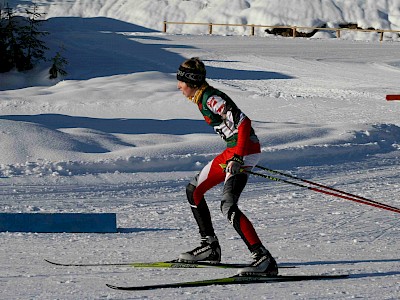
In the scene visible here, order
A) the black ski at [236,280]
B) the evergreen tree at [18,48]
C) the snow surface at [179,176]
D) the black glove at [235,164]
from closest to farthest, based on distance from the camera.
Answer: the black ski at [236,280]
the black glove at [235,164]
the snow surface at [179,176]
the evergreen tree at [18,48]

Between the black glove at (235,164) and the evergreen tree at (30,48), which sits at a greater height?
the black glove at (235,164)

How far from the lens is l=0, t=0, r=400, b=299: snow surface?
6215 millimetres

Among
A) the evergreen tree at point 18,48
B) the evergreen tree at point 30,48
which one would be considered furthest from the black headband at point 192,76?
the evergreen tree at point 30,48

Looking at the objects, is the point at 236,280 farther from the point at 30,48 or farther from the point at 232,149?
the point at 30,48

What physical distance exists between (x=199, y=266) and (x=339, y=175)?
5518mm

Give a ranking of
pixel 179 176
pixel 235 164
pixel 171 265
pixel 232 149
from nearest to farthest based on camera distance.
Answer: pixel 235 164, pixel 232 149, pixel 171 265, pixel 179 176

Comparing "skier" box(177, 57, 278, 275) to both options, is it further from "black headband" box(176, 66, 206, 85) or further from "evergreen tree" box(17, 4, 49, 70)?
"evergreen tree" box(17, 4, 49, 70)

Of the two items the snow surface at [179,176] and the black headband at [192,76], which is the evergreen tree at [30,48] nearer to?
the snow surface at [179,176]

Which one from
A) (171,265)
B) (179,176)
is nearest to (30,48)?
(179,176)

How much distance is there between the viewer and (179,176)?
11.2m

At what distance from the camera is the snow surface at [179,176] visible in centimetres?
621

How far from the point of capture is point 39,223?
26.5 ft

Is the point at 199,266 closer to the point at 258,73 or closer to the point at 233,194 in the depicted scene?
the point at 233,194

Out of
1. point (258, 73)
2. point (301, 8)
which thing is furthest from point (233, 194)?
point (301, 8)
